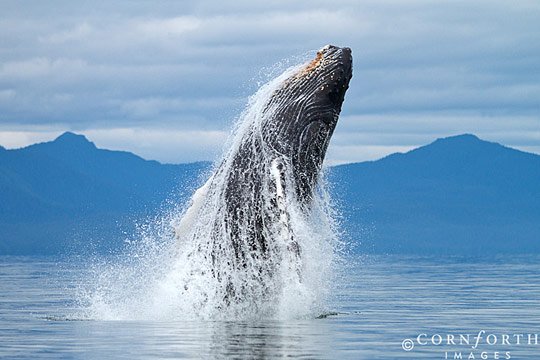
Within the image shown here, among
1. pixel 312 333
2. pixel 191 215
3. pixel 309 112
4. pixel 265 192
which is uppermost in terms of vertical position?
pixel 309 112

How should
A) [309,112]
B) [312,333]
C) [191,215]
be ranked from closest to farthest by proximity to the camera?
[312,333], [191,215], [309,112]

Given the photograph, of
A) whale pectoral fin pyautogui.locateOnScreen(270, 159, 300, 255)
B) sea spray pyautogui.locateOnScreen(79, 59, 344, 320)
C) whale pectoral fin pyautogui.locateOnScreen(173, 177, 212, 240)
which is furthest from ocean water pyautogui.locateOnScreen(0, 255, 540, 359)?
whale pectoral fin pyautogui.locateOnScreen(173, 177, 212, 240)

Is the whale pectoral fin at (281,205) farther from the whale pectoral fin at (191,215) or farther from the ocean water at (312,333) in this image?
the whale pectoral fin at (191,215)

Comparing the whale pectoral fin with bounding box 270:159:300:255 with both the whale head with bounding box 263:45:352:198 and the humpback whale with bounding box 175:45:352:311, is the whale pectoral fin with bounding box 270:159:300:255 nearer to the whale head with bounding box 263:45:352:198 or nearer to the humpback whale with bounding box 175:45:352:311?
the humpback whale with bounding box 175:45:352:311

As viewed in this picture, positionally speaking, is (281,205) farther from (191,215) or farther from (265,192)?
(191,215)

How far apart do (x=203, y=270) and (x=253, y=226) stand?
35.1 inches

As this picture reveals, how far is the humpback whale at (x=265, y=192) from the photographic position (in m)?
19.6

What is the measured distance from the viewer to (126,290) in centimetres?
2762

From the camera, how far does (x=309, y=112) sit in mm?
20656

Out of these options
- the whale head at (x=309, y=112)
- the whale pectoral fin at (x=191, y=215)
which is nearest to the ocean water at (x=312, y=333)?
the whale pectoral fin at (x=191, y=215)

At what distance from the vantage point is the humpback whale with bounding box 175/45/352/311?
772 inches

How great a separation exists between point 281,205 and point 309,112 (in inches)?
67.9

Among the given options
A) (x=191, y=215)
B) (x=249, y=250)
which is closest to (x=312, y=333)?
(x=249, y=250)

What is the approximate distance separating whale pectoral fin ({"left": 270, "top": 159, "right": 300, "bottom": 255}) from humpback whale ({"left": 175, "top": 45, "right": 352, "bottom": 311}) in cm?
1
